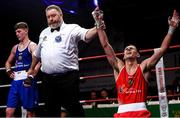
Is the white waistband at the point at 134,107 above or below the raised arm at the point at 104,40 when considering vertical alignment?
below

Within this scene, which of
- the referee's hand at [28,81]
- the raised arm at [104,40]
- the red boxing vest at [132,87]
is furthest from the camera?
the referee's hand at [28,81]

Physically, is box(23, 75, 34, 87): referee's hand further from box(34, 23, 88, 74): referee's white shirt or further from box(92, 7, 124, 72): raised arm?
box(92, 7, 124, 72): raised arm

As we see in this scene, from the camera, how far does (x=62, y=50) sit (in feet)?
11.7

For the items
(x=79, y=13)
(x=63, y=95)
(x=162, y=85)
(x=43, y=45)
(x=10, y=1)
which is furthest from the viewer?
(x=79, y=13)

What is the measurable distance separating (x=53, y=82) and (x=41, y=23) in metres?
7.03

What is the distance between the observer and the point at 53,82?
3559 millimetres

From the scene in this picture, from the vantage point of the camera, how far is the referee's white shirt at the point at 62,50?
3565mm

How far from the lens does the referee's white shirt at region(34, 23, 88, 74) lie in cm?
356

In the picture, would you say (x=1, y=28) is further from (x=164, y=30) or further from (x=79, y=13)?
(x=164, y=30)

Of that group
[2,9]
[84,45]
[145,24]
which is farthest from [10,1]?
[145,24]

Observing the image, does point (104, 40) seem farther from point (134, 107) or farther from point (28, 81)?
point (28, 81)

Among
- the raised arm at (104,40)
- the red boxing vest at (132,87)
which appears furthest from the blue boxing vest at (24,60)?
the red boxing vest at (132,87)

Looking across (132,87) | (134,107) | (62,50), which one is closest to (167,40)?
(132,87)

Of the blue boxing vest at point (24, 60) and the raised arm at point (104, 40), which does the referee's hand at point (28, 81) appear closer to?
the blue boxing vest at point (24, 60)
